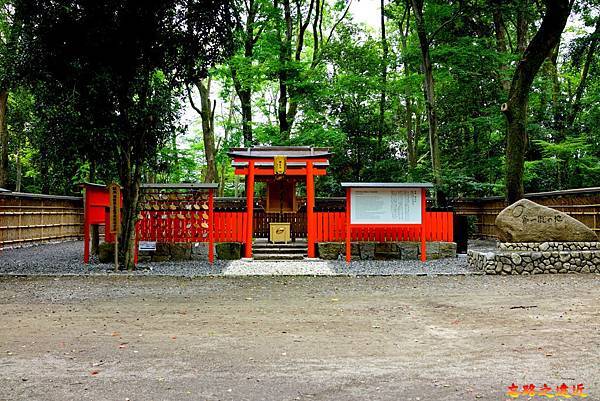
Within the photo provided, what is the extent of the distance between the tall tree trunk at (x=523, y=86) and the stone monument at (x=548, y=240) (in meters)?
3.41

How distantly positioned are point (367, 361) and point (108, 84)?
27.7 ft

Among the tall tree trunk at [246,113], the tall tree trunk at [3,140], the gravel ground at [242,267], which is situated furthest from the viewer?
the tall tree trunk at [246,113]

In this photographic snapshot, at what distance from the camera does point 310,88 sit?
21.4 meters

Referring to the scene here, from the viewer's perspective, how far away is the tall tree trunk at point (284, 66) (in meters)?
21.6

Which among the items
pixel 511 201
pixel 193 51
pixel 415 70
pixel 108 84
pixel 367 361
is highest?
pixel 415 70

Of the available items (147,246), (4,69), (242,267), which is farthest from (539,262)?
(4,69)

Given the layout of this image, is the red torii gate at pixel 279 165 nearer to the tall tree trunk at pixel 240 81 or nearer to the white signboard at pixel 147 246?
the white signboard at pixel 147 246

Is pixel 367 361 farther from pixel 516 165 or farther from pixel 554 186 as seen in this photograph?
pixel 554 186

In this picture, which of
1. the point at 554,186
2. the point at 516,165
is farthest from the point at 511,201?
the point at 554,186

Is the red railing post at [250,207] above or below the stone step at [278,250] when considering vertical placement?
above

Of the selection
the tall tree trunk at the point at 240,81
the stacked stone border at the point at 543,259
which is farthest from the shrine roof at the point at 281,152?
the tall tree trunk at the point at 240,81

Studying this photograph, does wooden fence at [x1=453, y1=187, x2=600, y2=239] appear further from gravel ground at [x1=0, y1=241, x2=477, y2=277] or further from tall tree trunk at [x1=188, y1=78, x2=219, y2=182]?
tall tree trunk at [x1=188, y1=78, x2=219, y2=182]

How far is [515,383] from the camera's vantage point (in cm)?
417

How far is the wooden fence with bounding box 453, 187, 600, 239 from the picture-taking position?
14578 mm
